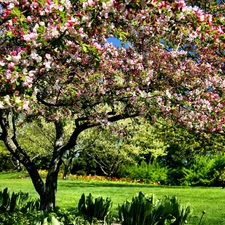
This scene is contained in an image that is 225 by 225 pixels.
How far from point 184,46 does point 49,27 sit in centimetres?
628

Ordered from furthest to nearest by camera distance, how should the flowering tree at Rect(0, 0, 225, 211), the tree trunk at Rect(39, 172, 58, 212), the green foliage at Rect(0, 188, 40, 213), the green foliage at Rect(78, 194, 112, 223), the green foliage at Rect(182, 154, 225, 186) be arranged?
the green foliage at Rect(182, 154, 225, 186) → the green foliage at Rect(0, 188, 40, 213) → the tree trunk at Rect(39, 172, 58, 212) → the green foliage at Rect(78, 194, 112, 223) → the flowering tree at Rect(0, 0, 225, 211)

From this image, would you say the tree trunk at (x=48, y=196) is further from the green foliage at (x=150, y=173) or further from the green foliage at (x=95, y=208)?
the green foliage at (x=150, y=173)

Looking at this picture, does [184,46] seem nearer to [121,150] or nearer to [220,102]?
[220,102]

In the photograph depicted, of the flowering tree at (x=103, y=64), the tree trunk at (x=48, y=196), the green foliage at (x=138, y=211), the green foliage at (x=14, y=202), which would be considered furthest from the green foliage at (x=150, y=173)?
the green foliage at (x=138, y=211)

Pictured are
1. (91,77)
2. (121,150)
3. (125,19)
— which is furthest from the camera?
(121,150)

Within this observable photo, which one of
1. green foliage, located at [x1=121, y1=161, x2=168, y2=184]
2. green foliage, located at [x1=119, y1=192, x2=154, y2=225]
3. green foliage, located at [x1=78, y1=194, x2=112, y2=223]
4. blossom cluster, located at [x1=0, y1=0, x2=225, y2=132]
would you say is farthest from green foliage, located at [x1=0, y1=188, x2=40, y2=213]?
green foliage, located at [x1=121, y1=161, x2=168, y2=184]

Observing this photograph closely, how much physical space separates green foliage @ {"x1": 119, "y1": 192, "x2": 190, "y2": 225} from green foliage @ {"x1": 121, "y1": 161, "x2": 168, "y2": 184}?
2215 cm

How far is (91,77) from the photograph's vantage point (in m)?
6.91

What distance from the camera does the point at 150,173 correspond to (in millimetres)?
30047

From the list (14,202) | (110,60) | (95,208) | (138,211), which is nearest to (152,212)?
(138,211)

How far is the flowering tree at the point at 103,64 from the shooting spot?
12.8 ft

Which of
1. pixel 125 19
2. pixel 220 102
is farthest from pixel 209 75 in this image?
pixel 125 19

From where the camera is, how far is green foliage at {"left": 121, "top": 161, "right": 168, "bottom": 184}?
29.3m

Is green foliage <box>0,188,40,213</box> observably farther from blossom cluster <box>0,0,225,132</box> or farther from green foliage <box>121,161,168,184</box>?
green foliage <box>121,161,168,184</box>
